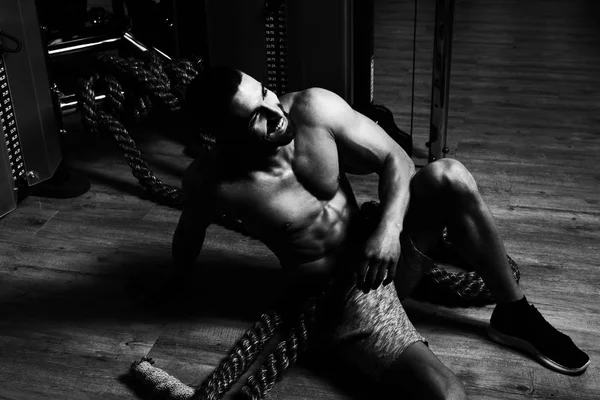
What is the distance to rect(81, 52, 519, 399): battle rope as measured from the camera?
1.84 m

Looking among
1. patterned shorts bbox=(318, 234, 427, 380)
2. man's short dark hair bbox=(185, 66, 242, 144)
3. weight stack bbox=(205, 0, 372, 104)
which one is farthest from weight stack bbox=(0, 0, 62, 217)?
patterned shorts bbox=(318, 234, 427, 380)

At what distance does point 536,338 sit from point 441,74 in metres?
1.07

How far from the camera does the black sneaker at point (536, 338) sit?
6.06ft

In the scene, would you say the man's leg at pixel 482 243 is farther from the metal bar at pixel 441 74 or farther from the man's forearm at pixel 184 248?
the metal bar at pixel 441 74

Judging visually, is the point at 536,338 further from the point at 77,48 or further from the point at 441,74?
the point at 77,48

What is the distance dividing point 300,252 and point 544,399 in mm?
625

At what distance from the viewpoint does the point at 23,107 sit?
102 inches

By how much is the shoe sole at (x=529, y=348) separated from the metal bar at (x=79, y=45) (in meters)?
1.78

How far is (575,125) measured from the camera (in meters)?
3.20

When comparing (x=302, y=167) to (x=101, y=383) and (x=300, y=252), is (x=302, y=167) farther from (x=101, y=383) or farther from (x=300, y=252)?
(x=101, y=383)

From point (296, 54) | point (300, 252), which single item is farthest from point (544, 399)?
point (296, 54)

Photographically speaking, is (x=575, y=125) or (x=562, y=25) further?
(x=562, y=25)

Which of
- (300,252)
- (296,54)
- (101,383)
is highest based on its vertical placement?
(296,54)

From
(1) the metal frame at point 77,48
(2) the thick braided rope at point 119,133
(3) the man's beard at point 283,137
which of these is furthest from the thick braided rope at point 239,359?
(1) the metal frame at point 77,48
